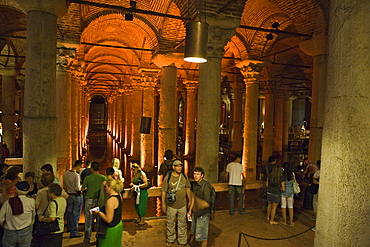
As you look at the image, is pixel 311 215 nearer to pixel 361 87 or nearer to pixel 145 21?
pixel 361 87

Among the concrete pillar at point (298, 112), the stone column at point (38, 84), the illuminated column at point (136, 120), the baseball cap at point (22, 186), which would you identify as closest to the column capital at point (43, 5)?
the stone column at point (38, 84)

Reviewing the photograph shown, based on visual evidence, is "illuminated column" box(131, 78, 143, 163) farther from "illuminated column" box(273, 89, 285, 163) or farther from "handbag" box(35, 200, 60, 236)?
"handbag" box(35, 200, 60, 236)

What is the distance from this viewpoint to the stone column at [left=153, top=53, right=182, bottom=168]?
9.22 m

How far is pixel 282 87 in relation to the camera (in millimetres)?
17016

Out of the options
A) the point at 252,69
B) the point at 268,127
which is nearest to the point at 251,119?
the point at 252,69

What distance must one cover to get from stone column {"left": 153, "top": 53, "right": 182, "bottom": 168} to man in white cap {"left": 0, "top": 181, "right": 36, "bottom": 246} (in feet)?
20.9

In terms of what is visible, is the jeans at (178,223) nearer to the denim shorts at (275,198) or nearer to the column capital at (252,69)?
the denim shorts at (275,198)

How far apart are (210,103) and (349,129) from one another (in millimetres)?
3720

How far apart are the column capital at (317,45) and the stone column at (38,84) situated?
20.3ft

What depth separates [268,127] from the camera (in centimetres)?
1412

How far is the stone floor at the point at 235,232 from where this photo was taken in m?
4.54

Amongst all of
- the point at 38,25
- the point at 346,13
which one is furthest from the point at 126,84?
the point at 346,13

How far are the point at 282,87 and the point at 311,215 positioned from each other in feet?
40.2

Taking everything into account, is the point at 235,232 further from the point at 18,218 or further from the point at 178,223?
the point at 18,218
